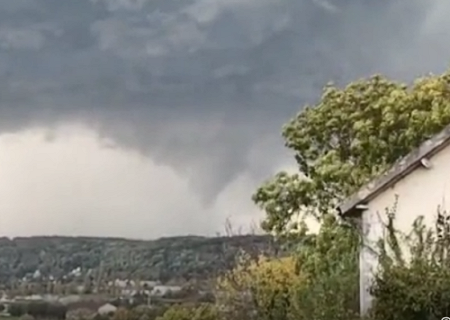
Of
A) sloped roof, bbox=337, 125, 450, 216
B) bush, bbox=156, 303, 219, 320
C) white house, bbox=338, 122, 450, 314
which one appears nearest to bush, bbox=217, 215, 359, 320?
white house, bbox=338, 122, 450, 314

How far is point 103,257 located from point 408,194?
3414cm

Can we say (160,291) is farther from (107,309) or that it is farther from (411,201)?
(411,201)

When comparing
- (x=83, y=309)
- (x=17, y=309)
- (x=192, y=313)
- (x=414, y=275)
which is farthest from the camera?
(x=83, y=309)

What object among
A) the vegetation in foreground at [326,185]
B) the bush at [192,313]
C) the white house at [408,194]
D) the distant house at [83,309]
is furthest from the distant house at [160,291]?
the white house at [408,194]

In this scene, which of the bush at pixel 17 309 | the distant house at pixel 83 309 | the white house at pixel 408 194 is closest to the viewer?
the white house at pixel 408 194

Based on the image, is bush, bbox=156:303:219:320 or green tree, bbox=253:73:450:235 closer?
green tree, bbox=253:73:450:235

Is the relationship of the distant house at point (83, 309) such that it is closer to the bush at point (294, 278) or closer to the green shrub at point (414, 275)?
the bush at point (294, 278)

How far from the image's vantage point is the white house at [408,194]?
83.8 feet

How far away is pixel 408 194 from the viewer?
2578 centimetres

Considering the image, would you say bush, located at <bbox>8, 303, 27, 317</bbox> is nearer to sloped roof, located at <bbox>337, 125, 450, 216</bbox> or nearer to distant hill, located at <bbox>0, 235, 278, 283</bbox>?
distant hill, located at <bbox>0, 235, 278, 283</bbox>

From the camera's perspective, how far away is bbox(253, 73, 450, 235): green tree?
34.5 m

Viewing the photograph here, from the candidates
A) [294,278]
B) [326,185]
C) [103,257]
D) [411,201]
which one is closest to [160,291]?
[103,257]

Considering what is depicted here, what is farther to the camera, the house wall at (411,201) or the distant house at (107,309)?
the distant house at (107,309)

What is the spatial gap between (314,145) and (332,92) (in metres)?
2.30
